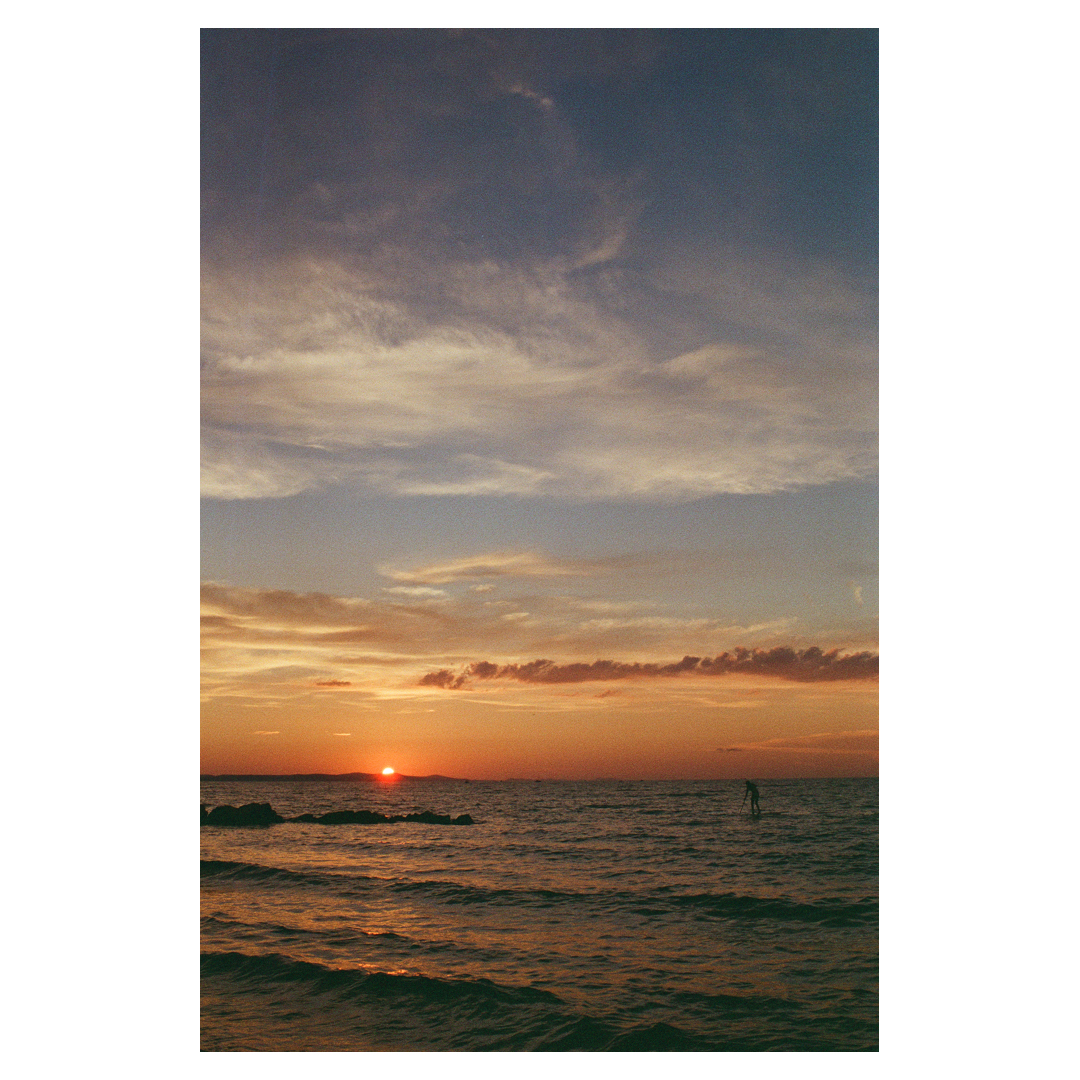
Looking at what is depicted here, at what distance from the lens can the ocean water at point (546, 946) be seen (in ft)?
7.88

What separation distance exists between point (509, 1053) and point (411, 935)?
0.80 metres

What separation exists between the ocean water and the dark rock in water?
0.42 ft

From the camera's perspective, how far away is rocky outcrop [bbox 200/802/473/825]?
400 centimetres

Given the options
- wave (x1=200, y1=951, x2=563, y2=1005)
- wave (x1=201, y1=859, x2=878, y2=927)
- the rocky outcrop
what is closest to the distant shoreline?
the rocky outcrop

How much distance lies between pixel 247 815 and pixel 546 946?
7.82 feet

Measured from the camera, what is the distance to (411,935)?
3.01 meters

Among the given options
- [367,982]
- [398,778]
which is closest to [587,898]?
[398,778]

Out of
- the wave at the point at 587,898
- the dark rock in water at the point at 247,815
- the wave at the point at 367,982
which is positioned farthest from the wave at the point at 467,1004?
the dark rock in water at the point at 247,815

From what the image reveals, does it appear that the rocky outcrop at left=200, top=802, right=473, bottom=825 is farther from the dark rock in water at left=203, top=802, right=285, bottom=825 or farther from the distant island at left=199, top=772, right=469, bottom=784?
the distant island at left=199, top=772, right=469, bottom=784

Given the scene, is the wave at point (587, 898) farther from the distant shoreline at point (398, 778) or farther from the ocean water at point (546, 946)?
the distant shoreline at point (398, 778)
